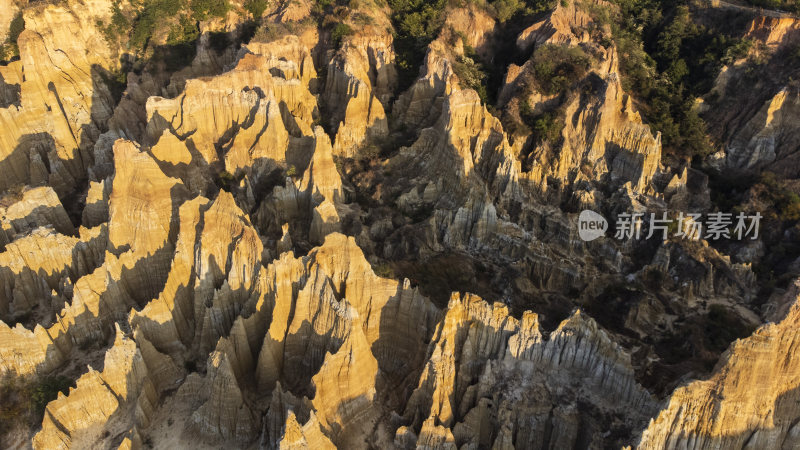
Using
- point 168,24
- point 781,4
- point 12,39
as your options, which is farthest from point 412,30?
point 12,39

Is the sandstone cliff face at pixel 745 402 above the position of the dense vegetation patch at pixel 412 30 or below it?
below

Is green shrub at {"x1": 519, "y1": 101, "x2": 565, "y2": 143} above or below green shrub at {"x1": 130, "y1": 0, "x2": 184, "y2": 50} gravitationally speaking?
below

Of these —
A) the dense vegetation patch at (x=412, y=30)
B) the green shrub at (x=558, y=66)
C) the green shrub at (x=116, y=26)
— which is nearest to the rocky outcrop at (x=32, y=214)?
the green shrub at (x=116, y=26)

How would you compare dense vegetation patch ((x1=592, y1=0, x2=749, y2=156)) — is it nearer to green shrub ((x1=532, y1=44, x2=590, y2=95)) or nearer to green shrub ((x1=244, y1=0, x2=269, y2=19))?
green shrub ((x1=532, y1=44, x2=590, y2=95))

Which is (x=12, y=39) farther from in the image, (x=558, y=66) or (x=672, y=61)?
(x=672, y=61)

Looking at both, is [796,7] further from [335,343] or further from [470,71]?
[335,343]

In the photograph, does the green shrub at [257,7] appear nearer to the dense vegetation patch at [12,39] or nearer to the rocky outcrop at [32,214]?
the dense vegetation patch at [12,39]

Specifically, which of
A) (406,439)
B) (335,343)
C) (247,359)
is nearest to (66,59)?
(247,359)

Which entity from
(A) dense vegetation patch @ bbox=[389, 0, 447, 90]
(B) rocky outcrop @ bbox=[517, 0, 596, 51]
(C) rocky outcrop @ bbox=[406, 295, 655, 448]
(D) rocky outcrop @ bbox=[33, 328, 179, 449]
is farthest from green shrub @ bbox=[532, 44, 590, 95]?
(D) rocky outcrop @ bbox=[33, 328, 179, 449]
